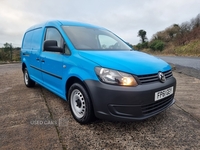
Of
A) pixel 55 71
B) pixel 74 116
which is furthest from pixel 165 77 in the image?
pixel 55 71

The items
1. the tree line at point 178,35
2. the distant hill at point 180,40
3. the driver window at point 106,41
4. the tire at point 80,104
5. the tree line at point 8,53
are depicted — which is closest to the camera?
the tire at point 80,104

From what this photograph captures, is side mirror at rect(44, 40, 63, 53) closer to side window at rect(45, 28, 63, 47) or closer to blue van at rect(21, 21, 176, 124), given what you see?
blue van at rect(21, 21, 176, 124)

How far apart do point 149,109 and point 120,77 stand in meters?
0.62

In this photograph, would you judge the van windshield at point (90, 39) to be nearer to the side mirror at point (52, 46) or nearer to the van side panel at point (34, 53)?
the side mirror at point (52, 46)

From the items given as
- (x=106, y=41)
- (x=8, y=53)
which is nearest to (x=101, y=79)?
(x=106, y=41)

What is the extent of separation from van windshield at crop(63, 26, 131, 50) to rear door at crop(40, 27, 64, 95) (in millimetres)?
244

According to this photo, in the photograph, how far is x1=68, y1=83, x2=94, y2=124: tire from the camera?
2163mm

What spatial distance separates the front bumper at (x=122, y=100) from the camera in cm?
191

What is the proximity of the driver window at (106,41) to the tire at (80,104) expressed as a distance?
102 centimetres

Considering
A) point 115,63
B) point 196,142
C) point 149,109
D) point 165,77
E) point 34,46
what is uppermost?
point 34,46

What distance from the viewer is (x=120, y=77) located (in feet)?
6.37

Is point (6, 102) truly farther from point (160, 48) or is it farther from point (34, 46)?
point (160, 48)

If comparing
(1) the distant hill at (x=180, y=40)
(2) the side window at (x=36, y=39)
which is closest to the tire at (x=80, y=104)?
(2) the side window at (x=36, y=39)

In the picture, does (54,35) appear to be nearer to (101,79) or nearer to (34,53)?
(34,53)
